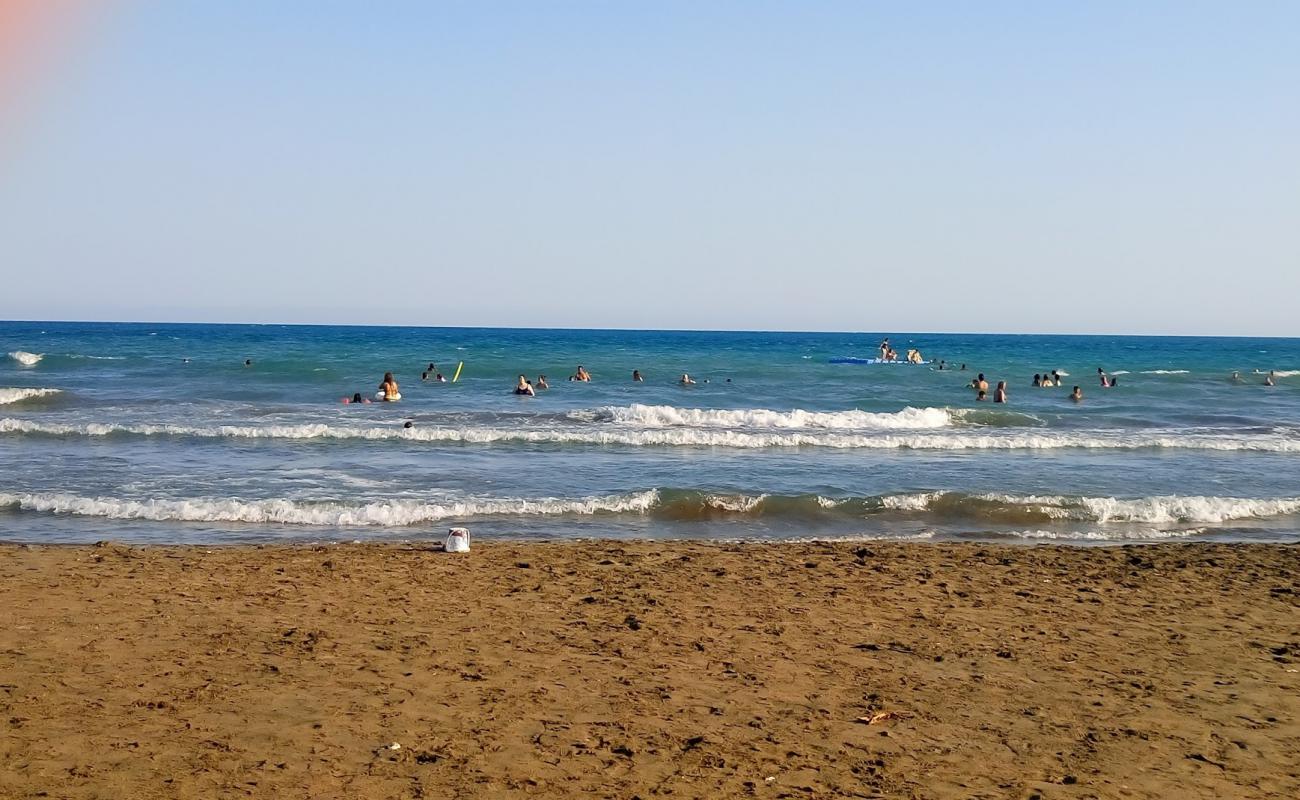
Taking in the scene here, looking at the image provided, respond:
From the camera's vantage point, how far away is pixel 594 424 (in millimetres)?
25297

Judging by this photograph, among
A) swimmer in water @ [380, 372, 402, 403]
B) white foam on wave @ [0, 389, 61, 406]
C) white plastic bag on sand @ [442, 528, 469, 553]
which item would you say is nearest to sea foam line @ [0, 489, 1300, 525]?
white plastic bag on sand @ [442, 528, 469, 553]

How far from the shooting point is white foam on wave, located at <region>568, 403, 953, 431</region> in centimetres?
2653

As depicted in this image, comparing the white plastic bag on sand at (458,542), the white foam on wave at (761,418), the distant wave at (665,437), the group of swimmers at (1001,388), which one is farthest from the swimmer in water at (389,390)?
the white plastic bag on sand at (458,542)

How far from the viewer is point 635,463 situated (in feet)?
60.6

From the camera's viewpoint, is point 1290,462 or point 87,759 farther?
point 1290,462

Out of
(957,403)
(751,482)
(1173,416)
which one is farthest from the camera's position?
(957,403)

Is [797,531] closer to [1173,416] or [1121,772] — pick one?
[1121,772]

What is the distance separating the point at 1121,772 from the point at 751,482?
35.7 ft

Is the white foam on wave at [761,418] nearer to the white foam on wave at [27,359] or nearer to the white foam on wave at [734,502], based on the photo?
the white foam on wave at [734,502]

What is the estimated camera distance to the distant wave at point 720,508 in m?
13.2

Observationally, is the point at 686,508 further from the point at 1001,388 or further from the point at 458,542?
the point at 1001,388

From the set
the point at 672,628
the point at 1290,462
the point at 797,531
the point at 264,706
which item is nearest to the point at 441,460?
the point at 797,531

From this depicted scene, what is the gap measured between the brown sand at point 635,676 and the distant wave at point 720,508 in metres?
2.61

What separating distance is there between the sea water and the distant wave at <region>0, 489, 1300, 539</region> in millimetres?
41
